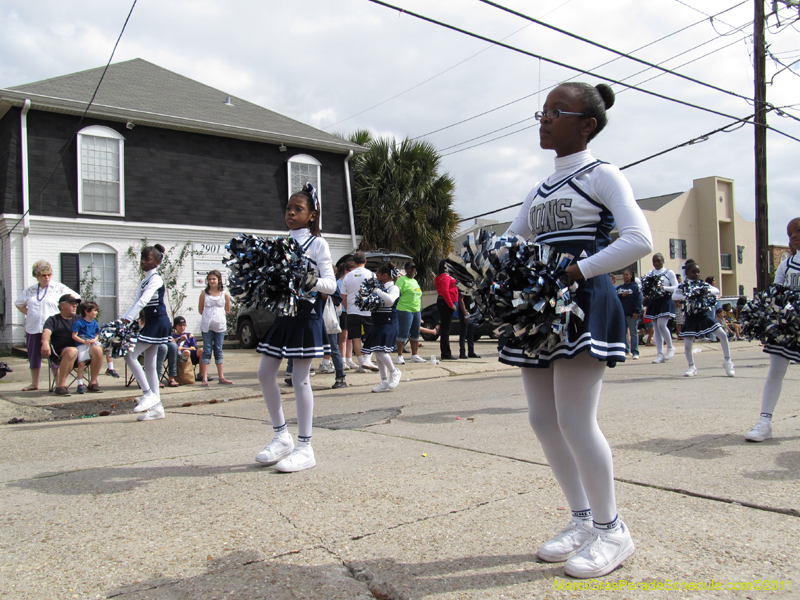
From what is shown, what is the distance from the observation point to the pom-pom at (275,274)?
402 centimetres

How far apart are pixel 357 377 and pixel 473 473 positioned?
629cm

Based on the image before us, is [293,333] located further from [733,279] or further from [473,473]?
[733,279]

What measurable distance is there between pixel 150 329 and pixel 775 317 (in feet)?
18.8

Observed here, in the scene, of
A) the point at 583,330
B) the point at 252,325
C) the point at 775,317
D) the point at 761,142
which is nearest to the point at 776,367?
the point at 775,317

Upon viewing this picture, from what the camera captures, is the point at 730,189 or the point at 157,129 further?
the point at 730,189

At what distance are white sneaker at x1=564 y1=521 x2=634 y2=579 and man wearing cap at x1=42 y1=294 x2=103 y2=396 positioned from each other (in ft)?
26.3

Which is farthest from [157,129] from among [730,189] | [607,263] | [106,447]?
[730,189]

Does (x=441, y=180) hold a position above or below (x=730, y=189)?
below

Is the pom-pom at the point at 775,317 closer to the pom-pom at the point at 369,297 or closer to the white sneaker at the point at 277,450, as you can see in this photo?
the white sneaker at the point at 277,450

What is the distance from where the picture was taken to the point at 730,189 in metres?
42.9

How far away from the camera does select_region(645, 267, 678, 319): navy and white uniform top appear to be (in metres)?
10.7

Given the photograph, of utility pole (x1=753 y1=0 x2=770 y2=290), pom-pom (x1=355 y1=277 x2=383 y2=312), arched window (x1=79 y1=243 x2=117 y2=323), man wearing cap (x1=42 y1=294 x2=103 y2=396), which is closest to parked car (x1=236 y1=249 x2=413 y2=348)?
arched window (x1=79 y1=243 x2=117 y2=323)

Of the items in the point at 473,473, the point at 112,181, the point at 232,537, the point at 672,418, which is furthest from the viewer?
the point at 112,181

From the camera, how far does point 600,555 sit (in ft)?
7.78
